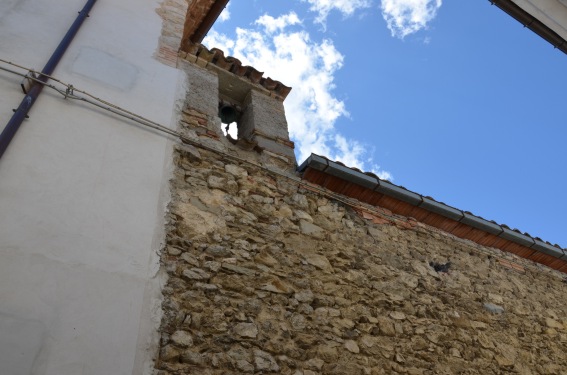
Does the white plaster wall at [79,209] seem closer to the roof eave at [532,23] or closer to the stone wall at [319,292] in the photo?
the stone wall at [319,292]

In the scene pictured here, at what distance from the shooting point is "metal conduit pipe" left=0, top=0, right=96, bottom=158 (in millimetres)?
2799

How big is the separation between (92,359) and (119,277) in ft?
1.67

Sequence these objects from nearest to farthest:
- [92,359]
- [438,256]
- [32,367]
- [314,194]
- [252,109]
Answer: [32,367] → [92,359] → [314,194] → [438,256] → [252,109]

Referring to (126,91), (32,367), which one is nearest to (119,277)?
(32,367)

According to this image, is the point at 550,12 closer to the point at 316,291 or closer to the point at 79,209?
the point at 316,291

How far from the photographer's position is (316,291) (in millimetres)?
3336

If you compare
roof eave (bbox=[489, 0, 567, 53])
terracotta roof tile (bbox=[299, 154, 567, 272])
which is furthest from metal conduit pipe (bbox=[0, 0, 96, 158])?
roof eave (bbox=[489, 0, 567, 53])

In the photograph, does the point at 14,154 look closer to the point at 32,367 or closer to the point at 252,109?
the point at 32,367

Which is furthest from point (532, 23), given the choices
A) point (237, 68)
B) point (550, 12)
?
point (237, 68)

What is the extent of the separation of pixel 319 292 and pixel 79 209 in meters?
1.85

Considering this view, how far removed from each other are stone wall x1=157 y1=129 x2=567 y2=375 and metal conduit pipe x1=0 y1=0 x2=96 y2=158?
1111mm

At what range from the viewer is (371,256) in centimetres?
393

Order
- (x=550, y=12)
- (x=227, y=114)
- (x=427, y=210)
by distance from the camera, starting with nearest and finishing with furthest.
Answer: (x=550, y=12), (x=427, y=210), (x=227, y=114)

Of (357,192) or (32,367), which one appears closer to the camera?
(32,367)
